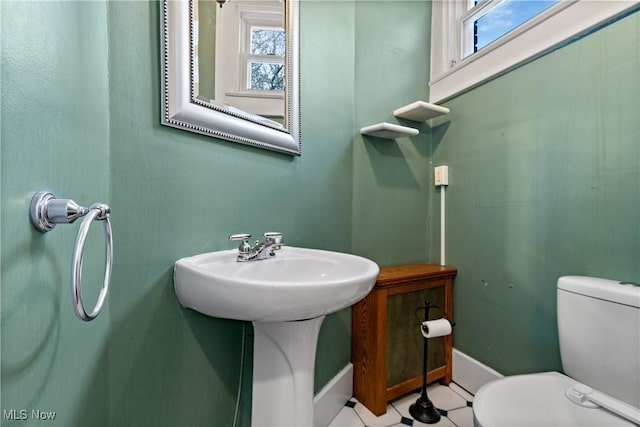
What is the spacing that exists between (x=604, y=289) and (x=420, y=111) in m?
1.07

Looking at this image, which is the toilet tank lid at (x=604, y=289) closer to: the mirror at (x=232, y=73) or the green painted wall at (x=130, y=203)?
the green painted wall at (x=130, y=203)

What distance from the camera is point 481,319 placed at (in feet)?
4.83

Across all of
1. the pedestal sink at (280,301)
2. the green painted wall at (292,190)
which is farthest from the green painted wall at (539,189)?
the pedestal sink at (280,301)

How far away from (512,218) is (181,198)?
140 centimetres

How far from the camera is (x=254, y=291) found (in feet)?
2.05

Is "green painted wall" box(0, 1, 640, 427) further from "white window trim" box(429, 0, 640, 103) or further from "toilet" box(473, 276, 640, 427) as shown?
"toilet" box(473, 276, 640, 427)

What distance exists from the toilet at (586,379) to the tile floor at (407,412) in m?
0.54

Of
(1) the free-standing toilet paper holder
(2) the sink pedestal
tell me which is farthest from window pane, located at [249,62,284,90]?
→ (1) the free-standing toilet paper holder

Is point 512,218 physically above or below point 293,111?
below

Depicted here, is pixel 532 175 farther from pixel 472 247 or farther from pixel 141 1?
pixel 141 1

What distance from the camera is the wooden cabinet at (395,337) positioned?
134 cm

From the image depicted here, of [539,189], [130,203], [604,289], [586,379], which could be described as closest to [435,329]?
[586,379]

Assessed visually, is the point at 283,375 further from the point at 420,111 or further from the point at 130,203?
the point at 420,111

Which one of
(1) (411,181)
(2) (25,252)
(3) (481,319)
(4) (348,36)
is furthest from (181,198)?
(3) (481,319)
